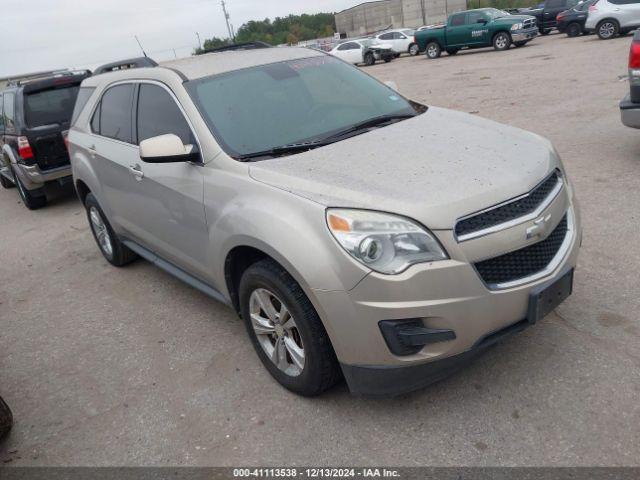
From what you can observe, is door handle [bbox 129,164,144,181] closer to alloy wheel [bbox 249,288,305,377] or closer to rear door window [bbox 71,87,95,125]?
alloy wheel [bbox 249,288,305,377]

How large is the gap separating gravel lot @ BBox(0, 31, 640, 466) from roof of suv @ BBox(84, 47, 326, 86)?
1.73m

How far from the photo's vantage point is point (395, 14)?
270 ft

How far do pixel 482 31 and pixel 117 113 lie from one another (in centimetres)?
2106

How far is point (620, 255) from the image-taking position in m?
4.07

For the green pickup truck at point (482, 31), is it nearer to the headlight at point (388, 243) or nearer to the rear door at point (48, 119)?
the rear door at point (48, 119)

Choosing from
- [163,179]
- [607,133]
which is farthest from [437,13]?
[163,179]

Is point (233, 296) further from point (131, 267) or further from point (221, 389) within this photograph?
point (131, 267)

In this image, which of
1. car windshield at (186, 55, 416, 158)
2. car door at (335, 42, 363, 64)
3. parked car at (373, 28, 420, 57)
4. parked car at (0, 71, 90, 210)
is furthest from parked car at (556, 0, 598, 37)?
car windshield at (186, 55, 416, 158)

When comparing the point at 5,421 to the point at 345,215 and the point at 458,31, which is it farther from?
the point at 458,31

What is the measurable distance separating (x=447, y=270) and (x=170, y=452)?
5.41 ft

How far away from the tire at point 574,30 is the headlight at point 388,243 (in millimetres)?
23685

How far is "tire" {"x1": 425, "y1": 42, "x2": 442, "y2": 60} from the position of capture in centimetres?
2456

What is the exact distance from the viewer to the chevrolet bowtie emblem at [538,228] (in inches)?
102

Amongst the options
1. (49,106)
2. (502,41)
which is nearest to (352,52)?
(502,41)
